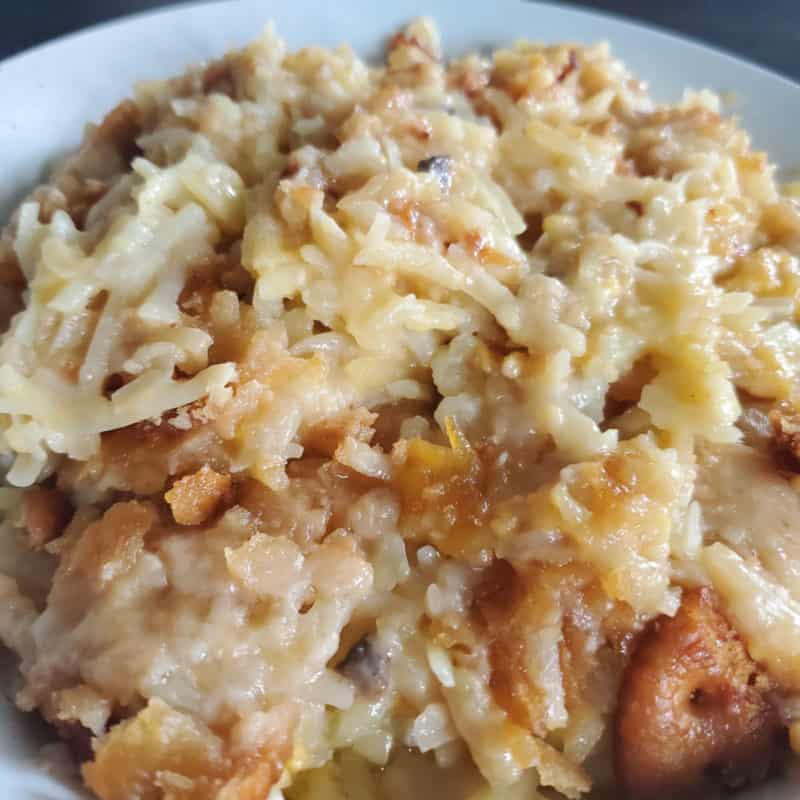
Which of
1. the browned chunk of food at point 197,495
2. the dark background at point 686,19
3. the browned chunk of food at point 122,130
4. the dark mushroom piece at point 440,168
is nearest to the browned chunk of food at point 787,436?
the dark mushroom piece at point 440,168

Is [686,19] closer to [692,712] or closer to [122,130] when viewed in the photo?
[122,130]

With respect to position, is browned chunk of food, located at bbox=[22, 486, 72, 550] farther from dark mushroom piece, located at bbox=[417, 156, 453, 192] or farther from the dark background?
the dark background

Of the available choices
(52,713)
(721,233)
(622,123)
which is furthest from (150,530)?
(622,123)

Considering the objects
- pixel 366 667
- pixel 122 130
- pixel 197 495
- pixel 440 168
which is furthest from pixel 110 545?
pixel 122 130

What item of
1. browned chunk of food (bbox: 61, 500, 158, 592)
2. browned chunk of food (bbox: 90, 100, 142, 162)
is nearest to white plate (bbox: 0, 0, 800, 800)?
browned chunk of food (bbox: 90, 100, 142, 162)

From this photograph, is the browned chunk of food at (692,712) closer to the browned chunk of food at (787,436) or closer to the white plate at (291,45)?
the browned chunk of food at (787,436)

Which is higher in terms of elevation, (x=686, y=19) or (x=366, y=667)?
(x=686, y=19)
